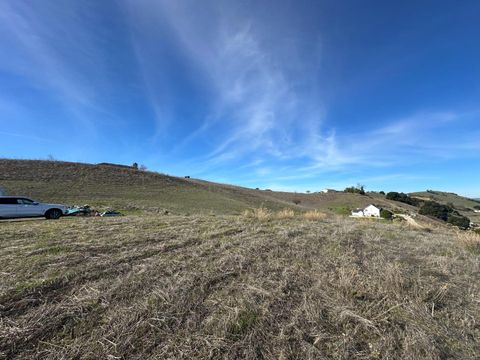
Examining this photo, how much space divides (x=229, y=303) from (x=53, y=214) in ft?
57.0

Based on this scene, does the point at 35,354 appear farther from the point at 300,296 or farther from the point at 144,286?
the point at 300,296

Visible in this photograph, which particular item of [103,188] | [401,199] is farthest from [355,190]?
[103,188]

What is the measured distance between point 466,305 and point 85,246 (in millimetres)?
7420

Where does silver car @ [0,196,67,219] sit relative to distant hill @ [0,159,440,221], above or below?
below

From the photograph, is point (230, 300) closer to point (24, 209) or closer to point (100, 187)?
point (24, 209)

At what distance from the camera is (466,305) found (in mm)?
3693

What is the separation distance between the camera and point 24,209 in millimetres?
15117

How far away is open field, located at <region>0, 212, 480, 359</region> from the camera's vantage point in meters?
2.60

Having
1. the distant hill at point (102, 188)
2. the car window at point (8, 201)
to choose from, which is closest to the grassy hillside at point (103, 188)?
the distant hill at point (102, 188)

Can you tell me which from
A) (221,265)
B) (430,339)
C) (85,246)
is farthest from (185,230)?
(430,339)

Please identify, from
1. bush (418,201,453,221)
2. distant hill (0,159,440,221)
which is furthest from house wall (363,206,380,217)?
distant hill (0,159,440,221)

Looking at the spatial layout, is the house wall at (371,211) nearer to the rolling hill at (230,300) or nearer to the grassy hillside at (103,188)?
the grassy hillside at (103,188)

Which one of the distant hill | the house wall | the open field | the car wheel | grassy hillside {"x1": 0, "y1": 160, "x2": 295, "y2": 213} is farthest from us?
the house wall

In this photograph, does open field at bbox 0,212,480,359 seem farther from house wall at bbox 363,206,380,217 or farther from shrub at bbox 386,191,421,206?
shrub at bbox 386,191,421,206
